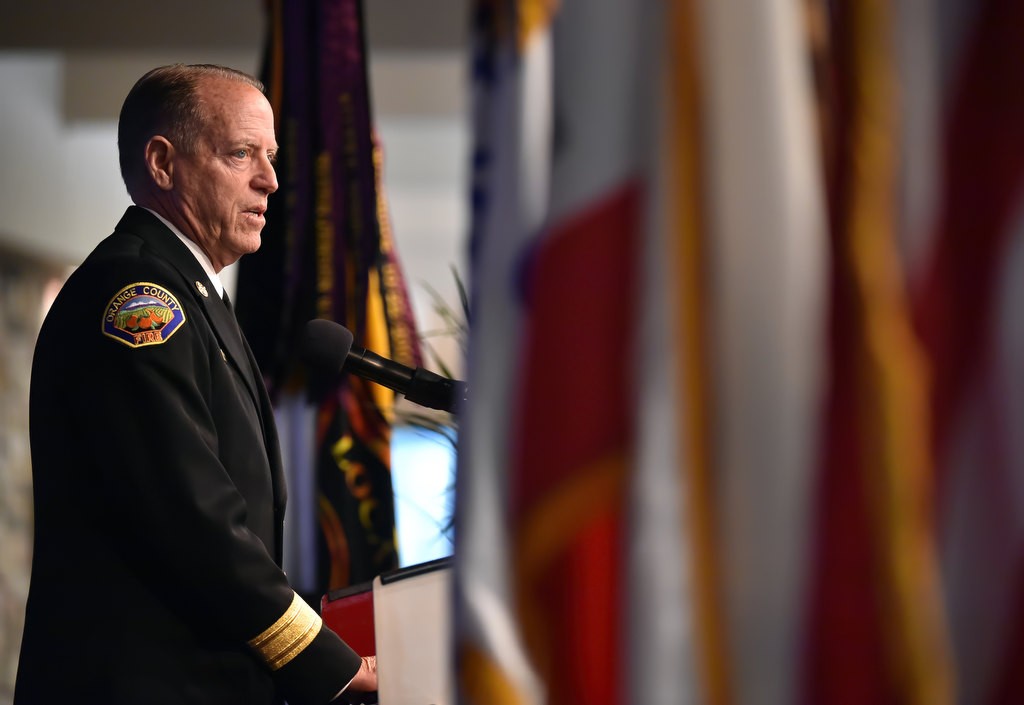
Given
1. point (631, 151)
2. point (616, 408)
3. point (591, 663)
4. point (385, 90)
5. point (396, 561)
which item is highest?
point (385, 90)

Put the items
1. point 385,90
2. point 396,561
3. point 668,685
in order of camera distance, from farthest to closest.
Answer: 1. point 385,90
2. point 396,561
3. point 668,685

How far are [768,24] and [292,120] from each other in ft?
7.00

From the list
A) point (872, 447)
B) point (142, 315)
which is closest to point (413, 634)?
point (142, 315)

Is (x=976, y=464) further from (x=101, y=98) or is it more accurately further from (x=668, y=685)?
(x=101, y=98)

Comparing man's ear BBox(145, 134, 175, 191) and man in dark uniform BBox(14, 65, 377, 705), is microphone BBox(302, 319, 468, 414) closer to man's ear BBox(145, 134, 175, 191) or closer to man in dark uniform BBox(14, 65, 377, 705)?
man in dark uniform BBox(14, 65, 377, 705)

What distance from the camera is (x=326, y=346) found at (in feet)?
3.37

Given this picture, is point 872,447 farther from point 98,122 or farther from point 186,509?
point 98,122

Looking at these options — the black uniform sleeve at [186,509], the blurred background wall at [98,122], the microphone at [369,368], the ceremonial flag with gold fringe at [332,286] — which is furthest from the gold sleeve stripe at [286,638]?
the blurred background wall at [98,122]

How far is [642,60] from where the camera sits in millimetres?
463

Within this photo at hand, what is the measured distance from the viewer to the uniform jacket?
1.02m

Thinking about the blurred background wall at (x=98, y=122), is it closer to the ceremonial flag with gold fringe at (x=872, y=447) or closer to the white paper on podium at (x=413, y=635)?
the white paper on podium at (x=413, y=635)

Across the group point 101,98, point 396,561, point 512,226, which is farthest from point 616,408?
point 101,98

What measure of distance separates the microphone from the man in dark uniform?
127 millimetres

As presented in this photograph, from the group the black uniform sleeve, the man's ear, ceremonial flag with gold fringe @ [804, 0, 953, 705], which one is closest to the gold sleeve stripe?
the black uniform sleeve
